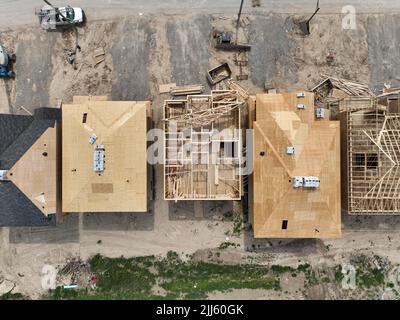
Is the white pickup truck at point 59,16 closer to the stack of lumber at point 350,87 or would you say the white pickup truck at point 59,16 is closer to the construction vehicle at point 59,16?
A: the construction vehicle at point 59,16

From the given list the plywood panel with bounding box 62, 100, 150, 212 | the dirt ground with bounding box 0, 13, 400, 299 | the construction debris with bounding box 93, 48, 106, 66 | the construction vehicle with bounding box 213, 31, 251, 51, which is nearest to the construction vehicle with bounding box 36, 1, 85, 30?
the dirt ground with bounding box 0, 13, 400, 299

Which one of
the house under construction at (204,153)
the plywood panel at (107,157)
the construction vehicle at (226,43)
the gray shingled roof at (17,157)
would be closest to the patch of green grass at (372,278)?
the house under construction at (204,153)

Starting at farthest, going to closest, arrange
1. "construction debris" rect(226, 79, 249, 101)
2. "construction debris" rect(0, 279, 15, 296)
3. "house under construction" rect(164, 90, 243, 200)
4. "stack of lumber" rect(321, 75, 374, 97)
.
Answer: "construction debris" rect(0, 279, 15, 296) → "stack of lumber" rect(321, 75, 374, 97) → "construction debris" rect(226, 79, 249, 101) → "house under construction" rect(164, 90, 243, 200)

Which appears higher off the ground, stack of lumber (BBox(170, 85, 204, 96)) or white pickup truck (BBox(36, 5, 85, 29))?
white pickup truck (BBox(36, 5, 85, 29))

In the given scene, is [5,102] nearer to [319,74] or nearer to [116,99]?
[116,99]

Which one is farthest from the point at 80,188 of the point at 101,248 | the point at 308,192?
the point at 308,192

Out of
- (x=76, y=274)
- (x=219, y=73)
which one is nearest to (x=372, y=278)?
(x=219, y=73)

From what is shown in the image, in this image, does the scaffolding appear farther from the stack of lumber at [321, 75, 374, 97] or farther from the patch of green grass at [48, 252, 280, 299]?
the patch of green grass at [48, 252, 280, 299]
